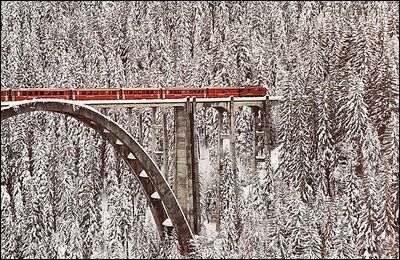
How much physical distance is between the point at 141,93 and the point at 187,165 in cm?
560

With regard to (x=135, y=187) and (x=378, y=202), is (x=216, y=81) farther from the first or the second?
(x=378, y=202)

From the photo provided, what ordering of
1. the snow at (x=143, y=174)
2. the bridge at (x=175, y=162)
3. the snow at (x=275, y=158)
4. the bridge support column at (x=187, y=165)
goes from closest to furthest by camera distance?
the bridge at (x=175, y=162) → the bridge support column at (x=187, y=165) → the snow at (x=143, y=174) → the snow at (x=275, y=158)

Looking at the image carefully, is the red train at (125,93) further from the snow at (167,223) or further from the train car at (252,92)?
the snow at (167,223)

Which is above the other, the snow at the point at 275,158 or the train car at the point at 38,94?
the train car at the point at 38,94

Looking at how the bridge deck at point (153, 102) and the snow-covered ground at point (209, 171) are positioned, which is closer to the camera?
the bridge deck at point (153, 102)

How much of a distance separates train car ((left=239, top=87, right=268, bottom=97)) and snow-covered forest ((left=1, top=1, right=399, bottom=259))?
6172 mm

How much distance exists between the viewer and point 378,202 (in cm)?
4006

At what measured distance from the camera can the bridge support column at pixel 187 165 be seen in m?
37.5

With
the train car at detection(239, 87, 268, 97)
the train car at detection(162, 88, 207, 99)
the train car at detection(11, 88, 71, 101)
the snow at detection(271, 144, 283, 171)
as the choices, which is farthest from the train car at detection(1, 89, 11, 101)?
the snow at detection(271, 144, 283, 171)

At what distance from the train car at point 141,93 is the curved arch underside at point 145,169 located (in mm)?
2236

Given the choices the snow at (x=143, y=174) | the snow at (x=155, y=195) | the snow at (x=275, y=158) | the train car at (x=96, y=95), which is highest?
the train car at (x=96, y=95)

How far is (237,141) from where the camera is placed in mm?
60031

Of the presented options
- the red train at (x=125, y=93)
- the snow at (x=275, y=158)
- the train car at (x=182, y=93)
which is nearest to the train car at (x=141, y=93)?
the red train at (x=125, y=93)

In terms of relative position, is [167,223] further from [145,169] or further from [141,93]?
[141,93]
